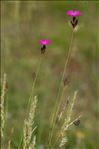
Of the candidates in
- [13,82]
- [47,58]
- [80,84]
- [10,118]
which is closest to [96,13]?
[47,58]

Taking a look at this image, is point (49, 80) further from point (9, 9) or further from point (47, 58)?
point (9, 9)

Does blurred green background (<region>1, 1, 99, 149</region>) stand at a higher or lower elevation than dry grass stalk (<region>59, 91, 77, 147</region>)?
lower

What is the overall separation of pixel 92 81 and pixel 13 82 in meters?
0.85

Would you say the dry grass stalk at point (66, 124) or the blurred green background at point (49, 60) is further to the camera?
the blurred green background at point (49, 60)

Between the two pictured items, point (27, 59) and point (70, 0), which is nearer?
point (27, 59)

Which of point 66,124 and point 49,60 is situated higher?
point 66,124

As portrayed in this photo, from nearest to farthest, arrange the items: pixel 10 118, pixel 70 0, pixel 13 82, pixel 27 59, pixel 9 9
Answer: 1. pixel 10 118
2. pixel 13 82
3. pixel 27 59
4. pixel 9 9
5. pixel 70 0

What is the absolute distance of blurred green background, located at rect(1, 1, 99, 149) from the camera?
3090 mm

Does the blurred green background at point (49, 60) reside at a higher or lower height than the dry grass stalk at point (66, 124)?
lower

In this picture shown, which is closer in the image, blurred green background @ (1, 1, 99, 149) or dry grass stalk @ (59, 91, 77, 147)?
dry grass stalk @ (59, 91, 77, 147)

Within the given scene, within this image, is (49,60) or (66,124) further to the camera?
(49,60)

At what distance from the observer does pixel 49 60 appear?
4145 millimetres

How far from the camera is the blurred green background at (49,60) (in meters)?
3.09

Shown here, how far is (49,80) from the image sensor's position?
3.64 metres
